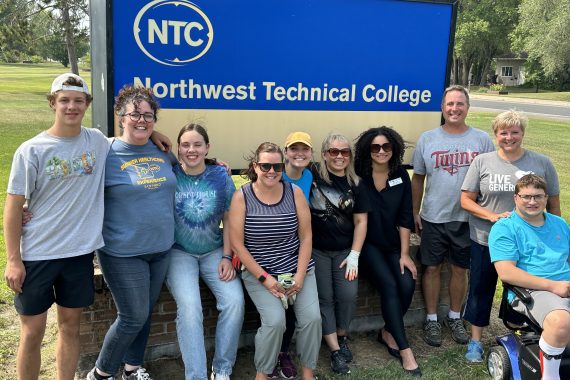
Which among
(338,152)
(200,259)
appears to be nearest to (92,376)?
(200,259)

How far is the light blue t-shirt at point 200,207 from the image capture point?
3037mm

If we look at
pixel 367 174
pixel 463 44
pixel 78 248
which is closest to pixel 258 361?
pixel 78 248

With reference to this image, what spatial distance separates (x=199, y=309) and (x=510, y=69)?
6430 cm

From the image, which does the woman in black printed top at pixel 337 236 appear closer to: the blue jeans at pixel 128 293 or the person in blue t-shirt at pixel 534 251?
the person in blue t-shirt at pixel 534 251

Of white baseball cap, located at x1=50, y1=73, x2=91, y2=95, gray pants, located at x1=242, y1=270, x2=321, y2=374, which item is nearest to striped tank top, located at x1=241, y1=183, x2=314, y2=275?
gray pants, located at x1=242, y1=270, x2=321, y2=374

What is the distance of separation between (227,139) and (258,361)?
1616 mm

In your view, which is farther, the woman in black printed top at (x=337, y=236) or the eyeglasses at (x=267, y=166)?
the woman in black printed top at (x=337, y=236)

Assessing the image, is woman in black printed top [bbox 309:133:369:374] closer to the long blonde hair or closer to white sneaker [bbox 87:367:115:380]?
the long blonde hair

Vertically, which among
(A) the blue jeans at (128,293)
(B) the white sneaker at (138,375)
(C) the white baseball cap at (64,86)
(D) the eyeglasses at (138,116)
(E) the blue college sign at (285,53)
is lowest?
(B) the white sneaker at (138,375)

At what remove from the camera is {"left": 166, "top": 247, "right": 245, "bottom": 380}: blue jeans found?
2.89 meters

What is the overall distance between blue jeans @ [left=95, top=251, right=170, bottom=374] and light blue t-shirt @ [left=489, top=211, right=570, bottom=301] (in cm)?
199

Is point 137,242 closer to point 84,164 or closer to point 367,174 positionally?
point 84,164

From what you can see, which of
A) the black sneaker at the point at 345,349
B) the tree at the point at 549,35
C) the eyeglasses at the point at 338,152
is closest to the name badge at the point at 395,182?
the eyeglasses at the point at 338,152

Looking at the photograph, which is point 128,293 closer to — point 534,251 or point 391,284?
point 391,284
